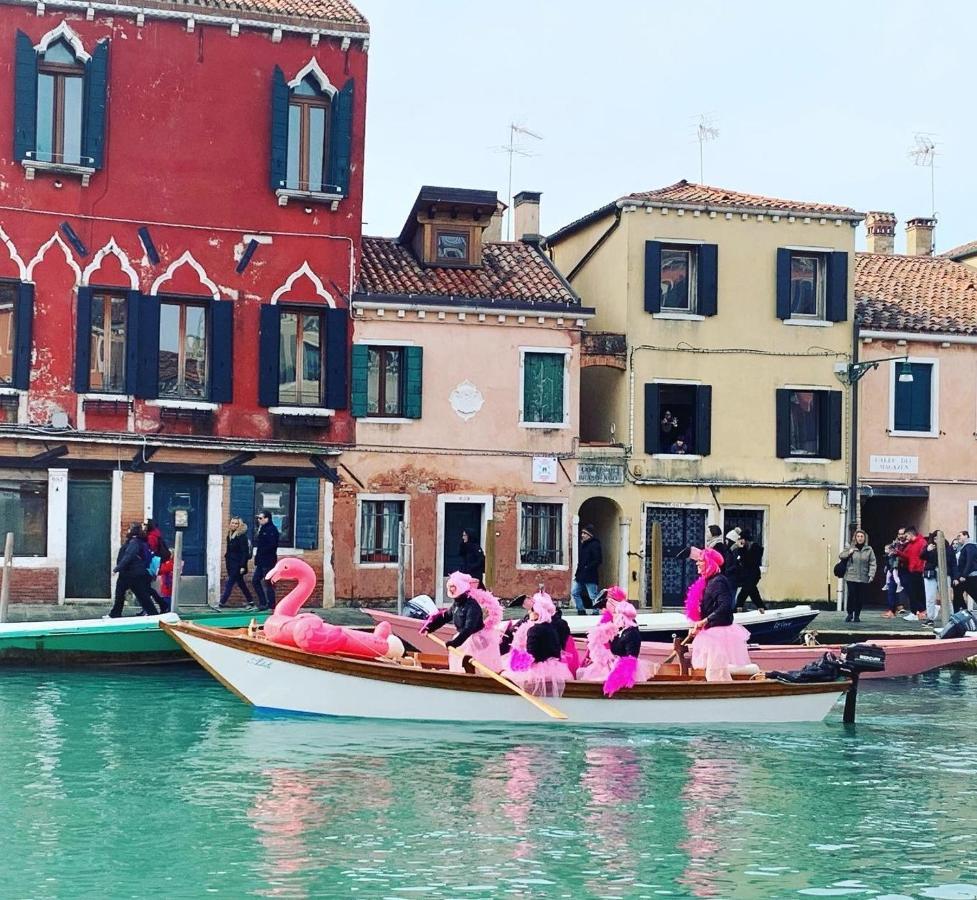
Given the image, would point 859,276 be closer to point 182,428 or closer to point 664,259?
point 664,259

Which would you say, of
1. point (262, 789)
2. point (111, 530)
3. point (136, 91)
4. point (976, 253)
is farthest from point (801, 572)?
point (262, 789)

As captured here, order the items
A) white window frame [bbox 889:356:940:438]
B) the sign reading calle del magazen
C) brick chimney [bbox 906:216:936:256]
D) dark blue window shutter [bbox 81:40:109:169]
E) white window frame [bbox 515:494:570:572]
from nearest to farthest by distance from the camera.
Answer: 1. dark blue window shutter [bbox 81:40:109:169]
2. white window frame [bbox 515:494:570:572]
3. the sign reading calle del magazen
4. white window frame [bbox 889:356:940:438]
5. brick chimney [bbox 906:216:936:256]

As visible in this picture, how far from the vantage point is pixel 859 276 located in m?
35.6

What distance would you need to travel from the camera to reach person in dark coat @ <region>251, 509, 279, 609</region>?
27.6 m

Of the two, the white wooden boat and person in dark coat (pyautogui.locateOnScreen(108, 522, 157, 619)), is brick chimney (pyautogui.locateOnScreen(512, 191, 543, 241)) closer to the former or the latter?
→ person in dark coat (pyautogui.locateOnScreen(108, 522, 157, 619))

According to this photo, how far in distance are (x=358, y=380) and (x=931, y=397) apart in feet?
37.9

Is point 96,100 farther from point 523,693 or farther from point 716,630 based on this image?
point 716,630

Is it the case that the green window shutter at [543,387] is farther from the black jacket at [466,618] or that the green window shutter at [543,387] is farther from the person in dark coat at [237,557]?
the black jacket at [466,618]

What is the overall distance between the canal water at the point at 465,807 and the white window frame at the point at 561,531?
11.3 meters

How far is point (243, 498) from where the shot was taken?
29.1 m

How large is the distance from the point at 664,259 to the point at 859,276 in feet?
18.6

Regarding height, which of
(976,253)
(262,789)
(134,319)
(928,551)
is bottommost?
(262,789)

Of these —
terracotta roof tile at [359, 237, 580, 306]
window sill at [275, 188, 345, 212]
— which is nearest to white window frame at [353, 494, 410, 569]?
terracotta roof tile at [359, 237, 580, 306]

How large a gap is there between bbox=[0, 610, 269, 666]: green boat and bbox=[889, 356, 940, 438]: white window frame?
15.8 metres
